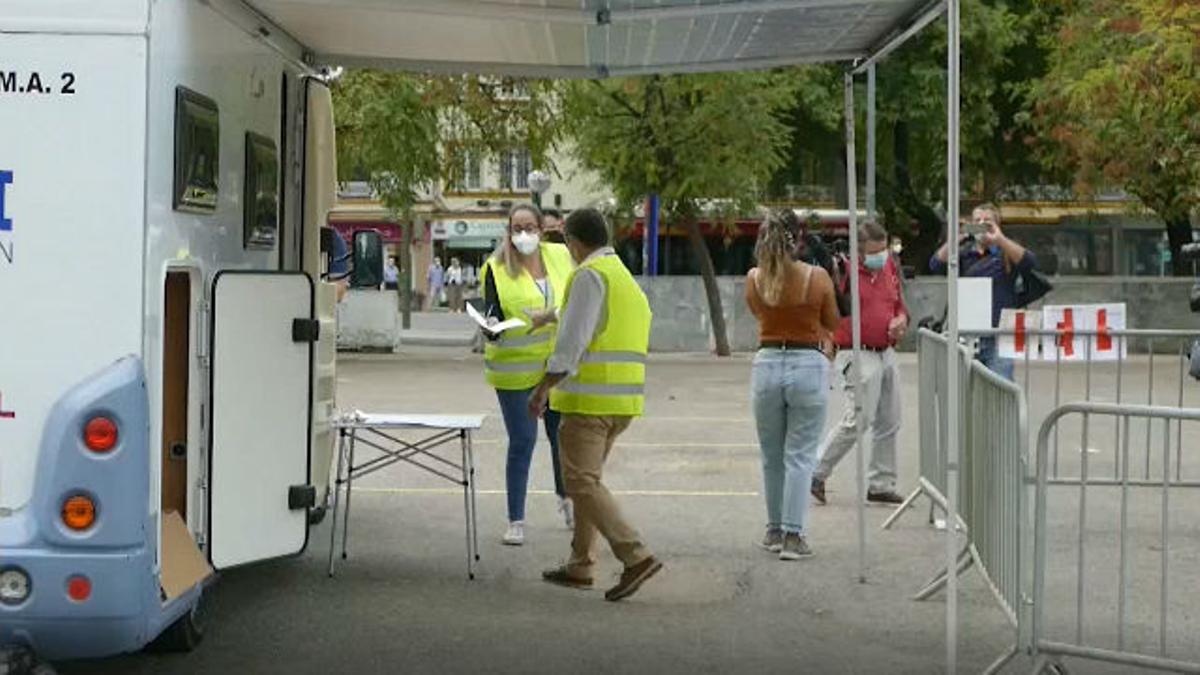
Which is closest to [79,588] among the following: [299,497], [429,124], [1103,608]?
[299,497]

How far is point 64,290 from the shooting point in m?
5.21

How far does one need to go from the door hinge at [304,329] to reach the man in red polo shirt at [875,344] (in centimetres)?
431

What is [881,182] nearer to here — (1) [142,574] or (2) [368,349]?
(2) [368,349]

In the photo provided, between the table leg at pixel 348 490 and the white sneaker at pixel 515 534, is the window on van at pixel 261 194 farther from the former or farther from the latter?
the white sneaker at pixel 515 534

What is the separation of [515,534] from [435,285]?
44190 mm

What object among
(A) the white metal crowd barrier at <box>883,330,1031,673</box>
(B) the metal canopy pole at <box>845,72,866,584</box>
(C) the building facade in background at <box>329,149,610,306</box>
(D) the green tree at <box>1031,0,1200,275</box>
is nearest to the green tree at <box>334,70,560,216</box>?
(D) the green tree at <box>1031,0,1200,275</box>

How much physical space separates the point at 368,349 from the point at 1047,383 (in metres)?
15.4

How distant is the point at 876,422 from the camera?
1051 centimetres

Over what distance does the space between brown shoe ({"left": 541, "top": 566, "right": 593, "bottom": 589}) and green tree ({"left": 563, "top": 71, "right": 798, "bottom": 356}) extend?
688 inches

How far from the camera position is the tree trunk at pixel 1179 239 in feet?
125

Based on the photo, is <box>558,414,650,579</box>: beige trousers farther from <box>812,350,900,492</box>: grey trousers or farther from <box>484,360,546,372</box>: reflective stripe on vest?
<box>812,350,900,492</box>: grey trousers

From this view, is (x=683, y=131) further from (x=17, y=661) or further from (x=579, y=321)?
(x=17, y=661)

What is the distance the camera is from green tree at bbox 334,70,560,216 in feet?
80.4

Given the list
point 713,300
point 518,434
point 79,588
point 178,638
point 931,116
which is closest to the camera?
point 79,588
